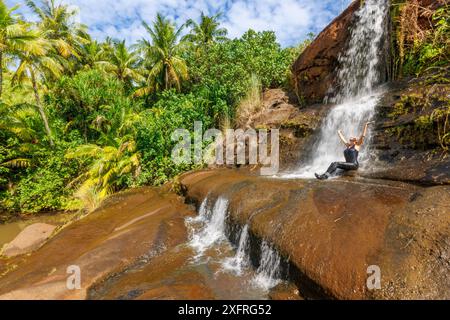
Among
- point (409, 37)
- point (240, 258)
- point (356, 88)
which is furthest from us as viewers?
point (356, 88)

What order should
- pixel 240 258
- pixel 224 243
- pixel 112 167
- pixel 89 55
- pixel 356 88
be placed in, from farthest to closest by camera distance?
pixel 89 55
pixel 112 167
pixel 356 88
pixel 224 243
pixel 240 258

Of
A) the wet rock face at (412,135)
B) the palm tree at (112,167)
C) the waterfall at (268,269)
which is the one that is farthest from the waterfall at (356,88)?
the palm tree at (112,167)

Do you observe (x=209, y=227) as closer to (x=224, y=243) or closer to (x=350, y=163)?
(x=224, y=243)

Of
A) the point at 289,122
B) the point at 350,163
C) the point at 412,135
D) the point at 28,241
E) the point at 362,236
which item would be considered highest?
the point at 289,122

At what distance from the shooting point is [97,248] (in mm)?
5480

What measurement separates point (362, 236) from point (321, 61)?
9697 mm

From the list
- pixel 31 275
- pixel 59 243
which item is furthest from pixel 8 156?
pixel 31 275

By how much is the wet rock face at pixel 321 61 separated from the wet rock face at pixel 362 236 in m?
7.22

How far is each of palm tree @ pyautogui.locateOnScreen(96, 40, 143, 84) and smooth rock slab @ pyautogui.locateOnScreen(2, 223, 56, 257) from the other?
16088 mm

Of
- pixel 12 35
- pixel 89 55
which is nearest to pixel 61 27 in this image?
pixel 89 55

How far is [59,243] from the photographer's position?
6250mm

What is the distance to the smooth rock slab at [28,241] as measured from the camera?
24.7 ft

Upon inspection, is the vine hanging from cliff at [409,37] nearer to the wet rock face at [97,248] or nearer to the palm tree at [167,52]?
the wet rock face at [97,248]

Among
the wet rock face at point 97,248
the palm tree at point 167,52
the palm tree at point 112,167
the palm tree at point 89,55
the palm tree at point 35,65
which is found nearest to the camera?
the wet rock face at point 97,248
